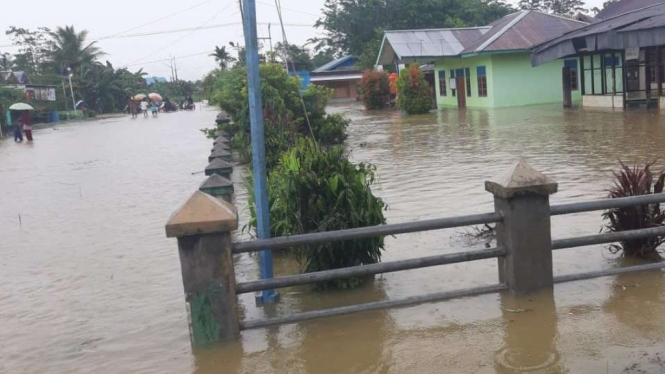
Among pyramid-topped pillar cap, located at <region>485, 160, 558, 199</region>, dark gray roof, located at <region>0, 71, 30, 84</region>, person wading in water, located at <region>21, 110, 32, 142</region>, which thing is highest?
dark gray roof, located at <region>0, 71, 30, 84</region>

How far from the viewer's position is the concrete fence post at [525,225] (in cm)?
501

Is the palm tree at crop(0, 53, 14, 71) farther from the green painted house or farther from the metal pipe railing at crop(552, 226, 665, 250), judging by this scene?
the metal pipe railing at crop(552, 226, 665, 250)

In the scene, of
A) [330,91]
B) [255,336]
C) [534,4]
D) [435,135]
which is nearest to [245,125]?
[330,91]

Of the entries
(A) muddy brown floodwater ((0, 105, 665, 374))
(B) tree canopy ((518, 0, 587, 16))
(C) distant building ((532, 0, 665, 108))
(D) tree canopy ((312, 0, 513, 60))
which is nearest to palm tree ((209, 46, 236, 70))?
(D) tree canopy ((312, 0, 513, 60))

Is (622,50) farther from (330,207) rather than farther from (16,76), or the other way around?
(16,76)

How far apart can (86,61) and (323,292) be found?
66337mm

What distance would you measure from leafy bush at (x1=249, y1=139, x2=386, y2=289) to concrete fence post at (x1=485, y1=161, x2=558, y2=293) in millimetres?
1309

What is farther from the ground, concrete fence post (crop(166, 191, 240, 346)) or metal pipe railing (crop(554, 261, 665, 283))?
concrete fence post (crop(166, 191, 240, 346))

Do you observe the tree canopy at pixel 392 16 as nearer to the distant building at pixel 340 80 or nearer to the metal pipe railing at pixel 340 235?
the distant building at pixel 340 80

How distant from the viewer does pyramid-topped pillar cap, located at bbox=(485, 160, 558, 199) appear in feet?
16.3

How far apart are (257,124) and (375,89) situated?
33.5m

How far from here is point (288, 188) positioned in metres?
6.31

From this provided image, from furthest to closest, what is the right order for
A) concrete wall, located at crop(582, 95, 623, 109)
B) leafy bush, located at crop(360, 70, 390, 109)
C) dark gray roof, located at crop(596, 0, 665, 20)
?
leafy bush, located at crop(360, 70, 390, 109)
dark gray roof, located at crop(596, 0, 665, 20)
concrete wall, located at crop(582, 95, 623, 109)

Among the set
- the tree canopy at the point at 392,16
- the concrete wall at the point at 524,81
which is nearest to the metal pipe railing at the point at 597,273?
the concrete wall at the point at 524,81
